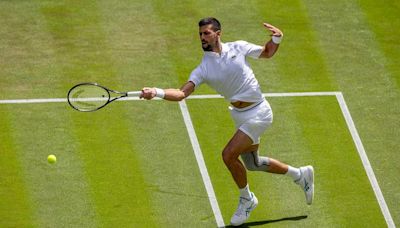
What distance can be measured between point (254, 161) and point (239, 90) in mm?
1079

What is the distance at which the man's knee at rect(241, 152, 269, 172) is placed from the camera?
16.4 meters

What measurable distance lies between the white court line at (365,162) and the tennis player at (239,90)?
1729 millimetres

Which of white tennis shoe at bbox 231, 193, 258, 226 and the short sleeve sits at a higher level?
the short sleeve

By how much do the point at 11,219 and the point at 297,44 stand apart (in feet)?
21.7

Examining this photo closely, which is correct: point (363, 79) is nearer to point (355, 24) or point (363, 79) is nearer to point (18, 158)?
point (355, 24)

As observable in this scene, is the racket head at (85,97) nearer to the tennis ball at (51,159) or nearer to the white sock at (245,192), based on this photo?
the tennis ball at (51,159)

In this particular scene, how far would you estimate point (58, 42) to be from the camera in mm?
20312

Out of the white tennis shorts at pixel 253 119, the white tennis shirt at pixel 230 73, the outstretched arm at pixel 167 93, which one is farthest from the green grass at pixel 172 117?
the outstretched arm at pixel 167 93

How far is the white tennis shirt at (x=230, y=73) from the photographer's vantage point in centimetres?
1577

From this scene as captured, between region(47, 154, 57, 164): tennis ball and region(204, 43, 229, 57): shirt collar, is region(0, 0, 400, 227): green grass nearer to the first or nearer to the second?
region(47, 154, 57, 164): tennis ball

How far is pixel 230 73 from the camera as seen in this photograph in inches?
623

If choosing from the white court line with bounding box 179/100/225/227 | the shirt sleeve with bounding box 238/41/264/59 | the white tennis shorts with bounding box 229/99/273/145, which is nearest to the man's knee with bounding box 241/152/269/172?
the white tennis shorts with bounding box 229/99/273/145

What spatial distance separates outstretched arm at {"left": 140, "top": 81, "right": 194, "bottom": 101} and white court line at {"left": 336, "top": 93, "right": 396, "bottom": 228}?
339 centimetres

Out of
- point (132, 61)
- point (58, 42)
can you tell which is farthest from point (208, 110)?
point (58, 42)
